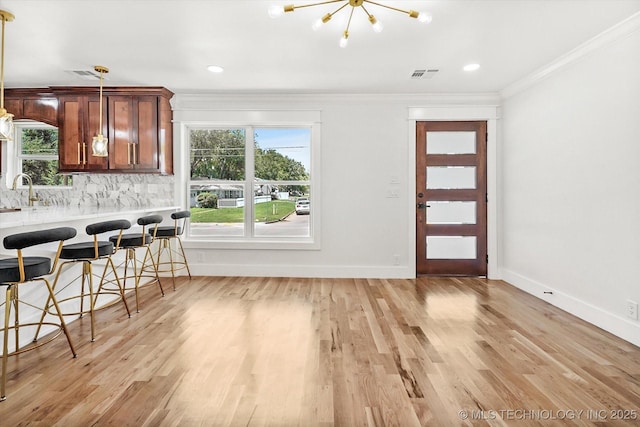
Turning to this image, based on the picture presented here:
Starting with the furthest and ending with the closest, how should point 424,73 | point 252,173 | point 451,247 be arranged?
point 252,173, point 451,247, point 424,73

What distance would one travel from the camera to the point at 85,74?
13.4ft

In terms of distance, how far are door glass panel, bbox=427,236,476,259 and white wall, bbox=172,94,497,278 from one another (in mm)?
299

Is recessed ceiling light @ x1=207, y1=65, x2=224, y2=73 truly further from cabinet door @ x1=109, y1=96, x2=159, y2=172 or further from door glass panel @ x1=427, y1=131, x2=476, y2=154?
→ door glass panel @ x1=427, y1=131, x2=476, y2=154

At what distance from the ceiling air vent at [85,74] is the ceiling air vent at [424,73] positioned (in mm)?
3668

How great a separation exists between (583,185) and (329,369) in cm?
288

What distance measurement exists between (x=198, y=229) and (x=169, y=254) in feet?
1.71

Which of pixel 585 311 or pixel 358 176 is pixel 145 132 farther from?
pixel 585 311

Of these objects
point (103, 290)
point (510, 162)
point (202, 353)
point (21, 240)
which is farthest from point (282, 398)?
point (510, 162)

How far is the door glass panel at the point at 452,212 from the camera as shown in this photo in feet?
15.9

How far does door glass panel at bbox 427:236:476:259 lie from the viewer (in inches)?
191

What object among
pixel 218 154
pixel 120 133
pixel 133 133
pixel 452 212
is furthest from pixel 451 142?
pixel 120 133

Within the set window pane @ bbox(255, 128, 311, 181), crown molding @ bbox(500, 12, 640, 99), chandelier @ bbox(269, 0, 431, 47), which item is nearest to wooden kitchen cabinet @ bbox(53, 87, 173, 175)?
window pane @ bbox(255, 128, 311, 181)

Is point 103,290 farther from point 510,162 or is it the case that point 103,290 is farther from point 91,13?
point 510,162

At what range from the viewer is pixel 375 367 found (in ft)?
7.46
